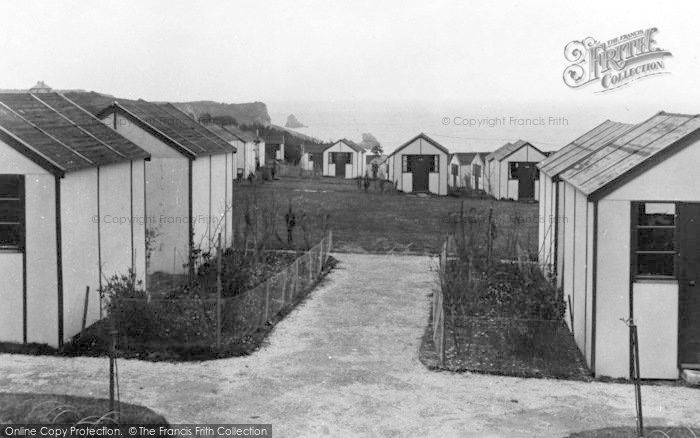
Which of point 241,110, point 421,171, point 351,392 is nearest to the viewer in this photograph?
point 351,392

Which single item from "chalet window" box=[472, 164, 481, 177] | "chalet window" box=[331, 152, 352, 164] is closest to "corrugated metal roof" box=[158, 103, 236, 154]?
"chalet window" box=[472, 164, 481, 177]

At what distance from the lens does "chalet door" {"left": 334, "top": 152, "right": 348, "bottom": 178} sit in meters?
64.7

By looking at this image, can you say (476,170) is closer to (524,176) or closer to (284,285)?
(524,176)

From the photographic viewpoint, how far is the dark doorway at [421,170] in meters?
47.0

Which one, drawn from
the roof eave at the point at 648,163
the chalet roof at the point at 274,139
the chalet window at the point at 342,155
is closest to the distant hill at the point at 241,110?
the chalet roof at the point at 274,139

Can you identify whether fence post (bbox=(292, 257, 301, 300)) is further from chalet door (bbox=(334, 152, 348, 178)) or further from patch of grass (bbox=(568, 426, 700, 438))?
chalet door (bbox=(334, 152, 348, 178))

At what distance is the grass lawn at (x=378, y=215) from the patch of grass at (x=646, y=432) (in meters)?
11.3

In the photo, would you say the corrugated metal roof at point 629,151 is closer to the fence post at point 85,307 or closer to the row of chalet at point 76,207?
the fence post at point 85,307

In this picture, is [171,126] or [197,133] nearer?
[171,126]

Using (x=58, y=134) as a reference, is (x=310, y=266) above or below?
below

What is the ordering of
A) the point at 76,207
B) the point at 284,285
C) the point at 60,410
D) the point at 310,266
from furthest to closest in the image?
the point at 310,266, the point at 284,285, the point at 76,207, the point at 60,410

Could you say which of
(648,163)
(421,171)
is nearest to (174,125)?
(648,163)

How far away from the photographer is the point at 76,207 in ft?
44.9

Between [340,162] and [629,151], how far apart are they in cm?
5164
